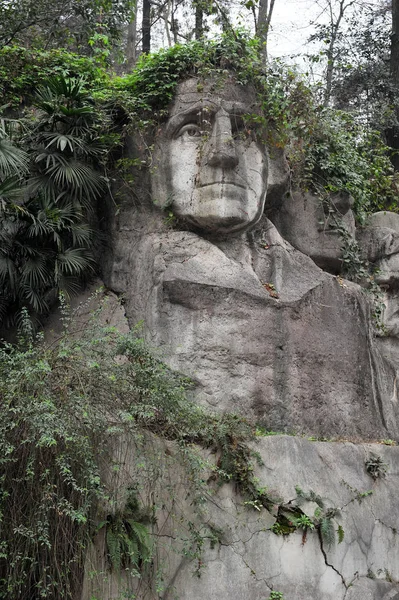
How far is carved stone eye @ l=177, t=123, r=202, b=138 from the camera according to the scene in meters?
8.65

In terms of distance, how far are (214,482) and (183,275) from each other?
6.74ft

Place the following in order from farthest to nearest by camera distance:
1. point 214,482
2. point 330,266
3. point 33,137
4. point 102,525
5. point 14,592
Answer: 1. point 330,266
2. point 33,137
3. point 214,482
4. point 102,525
5. point 14,592

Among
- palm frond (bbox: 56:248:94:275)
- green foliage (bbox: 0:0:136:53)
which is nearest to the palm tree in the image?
palm frond (bbox: 56:248:94:275)

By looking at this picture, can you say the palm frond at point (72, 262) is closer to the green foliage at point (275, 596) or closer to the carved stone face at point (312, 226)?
the carved stone face at point (312, 226)

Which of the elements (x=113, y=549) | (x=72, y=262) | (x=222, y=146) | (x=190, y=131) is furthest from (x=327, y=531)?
(x=190, y=131)

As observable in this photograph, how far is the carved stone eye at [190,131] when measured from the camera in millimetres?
8648

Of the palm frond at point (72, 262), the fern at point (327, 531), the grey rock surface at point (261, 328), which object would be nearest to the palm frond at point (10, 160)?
the palm frond at point (72, 262)

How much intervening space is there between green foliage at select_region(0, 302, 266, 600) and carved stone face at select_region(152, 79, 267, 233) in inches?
83.6

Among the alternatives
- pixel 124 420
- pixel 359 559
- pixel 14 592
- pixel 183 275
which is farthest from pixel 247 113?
pixel 14 592

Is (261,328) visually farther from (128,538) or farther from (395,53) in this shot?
(395,53)

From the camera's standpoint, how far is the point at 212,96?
8.66 meters

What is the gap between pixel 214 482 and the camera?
684 centimetres

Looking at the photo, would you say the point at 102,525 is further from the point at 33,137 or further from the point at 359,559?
the point at 33,137

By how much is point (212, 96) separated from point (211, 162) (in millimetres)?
752
